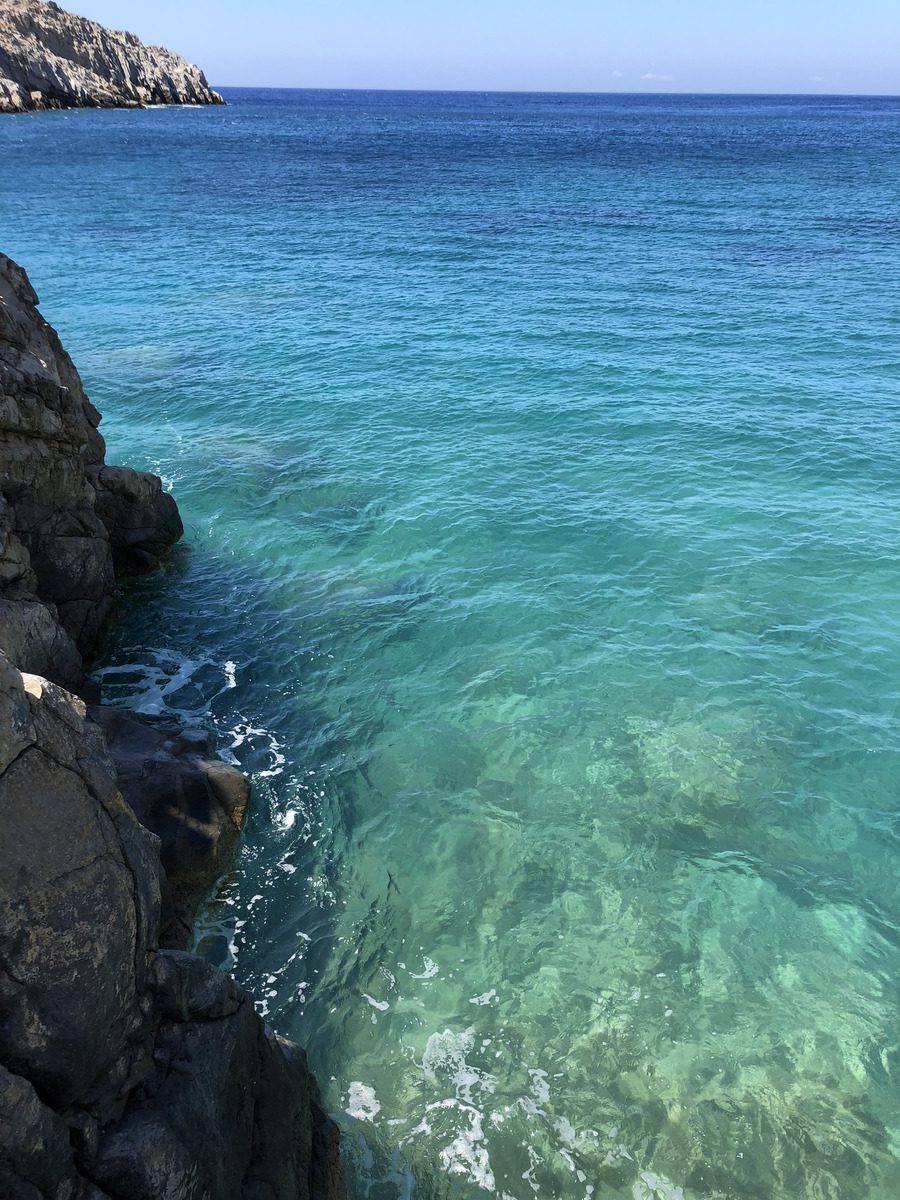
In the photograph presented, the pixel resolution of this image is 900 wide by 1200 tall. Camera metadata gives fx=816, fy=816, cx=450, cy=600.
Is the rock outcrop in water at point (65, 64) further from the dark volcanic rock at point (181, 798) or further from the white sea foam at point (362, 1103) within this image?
the white sea foam at point (362, 1103)

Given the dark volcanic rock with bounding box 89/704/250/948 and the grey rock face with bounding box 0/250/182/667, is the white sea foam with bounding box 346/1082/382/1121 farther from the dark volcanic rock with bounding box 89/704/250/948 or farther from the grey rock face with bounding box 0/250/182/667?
the grey rock face with bounding box 0/250/182/667

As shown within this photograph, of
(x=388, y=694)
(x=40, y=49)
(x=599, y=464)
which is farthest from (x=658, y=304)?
(x=40, y=49)

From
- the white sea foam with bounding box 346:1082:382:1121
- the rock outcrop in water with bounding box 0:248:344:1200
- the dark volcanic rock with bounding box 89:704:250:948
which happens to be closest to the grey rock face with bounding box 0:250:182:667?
the dark volcanic rock with bounding box 89:704:250:948

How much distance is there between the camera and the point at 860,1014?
36.4ft

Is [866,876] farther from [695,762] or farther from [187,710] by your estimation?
[187,710]

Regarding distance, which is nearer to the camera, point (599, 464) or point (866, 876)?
point (866, 876)

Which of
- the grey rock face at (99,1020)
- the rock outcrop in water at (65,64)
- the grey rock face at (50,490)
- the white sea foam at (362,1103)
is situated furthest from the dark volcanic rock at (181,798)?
the rock outcrop in water at (65,64)

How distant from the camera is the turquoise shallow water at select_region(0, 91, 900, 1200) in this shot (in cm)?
1030

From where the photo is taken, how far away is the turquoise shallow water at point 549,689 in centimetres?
1030

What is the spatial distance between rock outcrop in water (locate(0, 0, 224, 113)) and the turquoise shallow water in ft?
429

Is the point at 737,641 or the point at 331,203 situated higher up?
the point at 331,203

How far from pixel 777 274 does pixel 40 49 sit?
157955mm

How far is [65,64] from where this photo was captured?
5974 inches

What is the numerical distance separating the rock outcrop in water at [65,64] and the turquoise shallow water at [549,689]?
5148 inches
